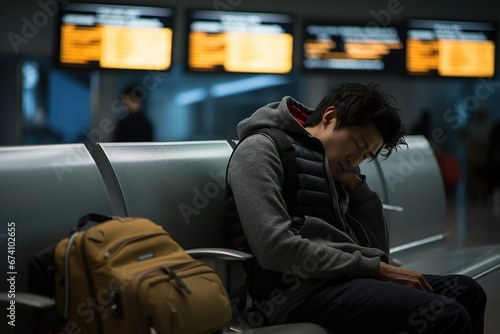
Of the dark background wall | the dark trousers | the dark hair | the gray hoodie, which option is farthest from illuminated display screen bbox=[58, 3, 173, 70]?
the dark trousers

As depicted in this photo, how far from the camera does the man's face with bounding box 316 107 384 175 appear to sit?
96.3 inches

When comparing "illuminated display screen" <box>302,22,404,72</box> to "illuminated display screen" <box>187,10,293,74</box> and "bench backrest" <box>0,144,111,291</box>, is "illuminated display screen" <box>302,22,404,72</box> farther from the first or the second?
"bench backrest" <box>0,144,111,291</box>

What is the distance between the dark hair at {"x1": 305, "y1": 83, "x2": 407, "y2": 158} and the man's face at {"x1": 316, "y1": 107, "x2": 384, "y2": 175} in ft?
0.07

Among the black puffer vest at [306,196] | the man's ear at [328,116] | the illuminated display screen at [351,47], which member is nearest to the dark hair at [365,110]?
the man's ear at [328,116]

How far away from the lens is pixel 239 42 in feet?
23.0

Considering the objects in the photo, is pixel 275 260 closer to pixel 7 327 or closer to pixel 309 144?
pixel 309 144

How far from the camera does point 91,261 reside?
1820 millimetres

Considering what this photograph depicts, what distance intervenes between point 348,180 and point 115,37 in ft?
14.6

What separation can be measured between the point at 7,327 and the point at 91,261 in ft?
1.07

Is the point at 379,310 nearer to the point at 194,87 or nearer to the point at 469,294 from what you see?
the point at 469,294

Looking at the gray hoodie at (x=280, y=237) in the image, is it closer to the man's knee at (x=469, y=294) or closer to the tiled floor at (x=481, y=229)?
the man's knee at (x=469, y=294)

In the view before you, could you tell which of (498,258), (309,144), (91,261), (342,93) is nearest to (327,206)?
(309,144)

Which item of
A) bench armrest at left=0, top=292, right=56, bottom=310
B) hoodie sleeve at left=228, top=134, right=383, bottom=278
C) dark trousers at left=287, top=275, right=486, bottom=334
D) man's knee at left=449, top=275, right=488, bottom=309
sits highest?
hoodie sleeve at left=228, top=134, right=383, bottom=278

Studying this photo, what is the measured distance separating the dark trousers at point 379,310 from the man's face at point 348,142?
0.47 metres
